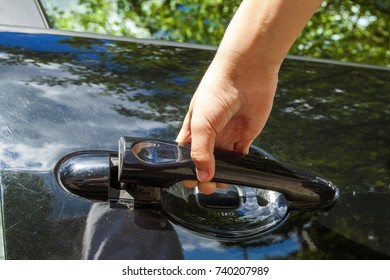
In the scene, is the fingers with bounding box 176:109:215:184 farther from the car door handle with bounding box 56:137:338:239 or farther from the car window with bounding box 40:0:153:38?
the car window with bounding box 40:0:153:38

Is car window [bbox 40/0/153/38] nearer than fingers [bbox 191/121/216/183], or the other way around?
fingers [bbox 191/121/216/183]

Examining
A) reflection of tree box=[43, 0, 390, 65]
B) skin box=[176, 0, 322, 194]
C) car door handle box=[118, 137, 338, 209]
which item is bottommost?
reflection of tree box=[43, 0, 390, 65]

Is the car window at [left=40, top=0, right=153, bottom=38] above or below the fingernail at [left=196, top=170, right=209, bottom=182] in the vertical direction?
below

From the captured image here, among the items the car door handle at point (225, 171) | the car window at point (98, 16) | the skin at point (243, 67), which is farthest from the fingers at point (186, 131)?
the car window at point (98, 16)

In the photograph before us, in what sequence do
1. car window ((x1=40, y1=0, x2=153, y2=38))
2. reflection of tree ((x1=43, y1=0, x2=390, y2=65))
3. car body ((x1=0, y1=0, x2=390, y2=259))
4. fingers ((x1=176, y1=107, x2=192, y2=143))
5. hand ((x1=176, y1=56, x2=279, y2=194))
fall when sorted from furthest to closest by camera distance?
reflection of tree ((x1=43, y1=0, x2=390, y2=65))
car window ((x1=40, y1=0, x2=153, y2=38))
fingers ((x1=176, y1=107, x2=192, y2=143))
hand ((x1=176, y1=56, x2=279, y2=194))
car body ((x1=0, y1=0, x2=390, y2=259))

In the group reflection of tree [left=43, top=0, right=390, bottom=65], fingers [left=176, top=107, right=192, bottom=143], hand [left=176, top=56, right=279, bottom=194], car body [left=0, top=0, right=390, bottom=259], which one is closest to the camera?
car body [left=0, top=0, right=390, bottom=259]

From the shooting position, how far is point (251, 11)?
1.53 metres

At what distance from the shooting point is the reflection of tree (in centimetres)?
231

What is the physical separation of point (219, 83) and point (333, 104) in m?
0.52

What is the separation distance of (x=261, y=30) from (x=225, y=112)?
204mm

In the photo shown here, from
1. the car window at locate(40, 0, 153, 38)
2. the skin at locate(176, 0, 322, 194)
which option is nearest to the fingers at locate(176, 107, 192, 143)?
the skin at locate(176, 0, 322, 194)

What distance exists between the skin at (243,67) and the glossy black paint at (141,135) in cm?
14
